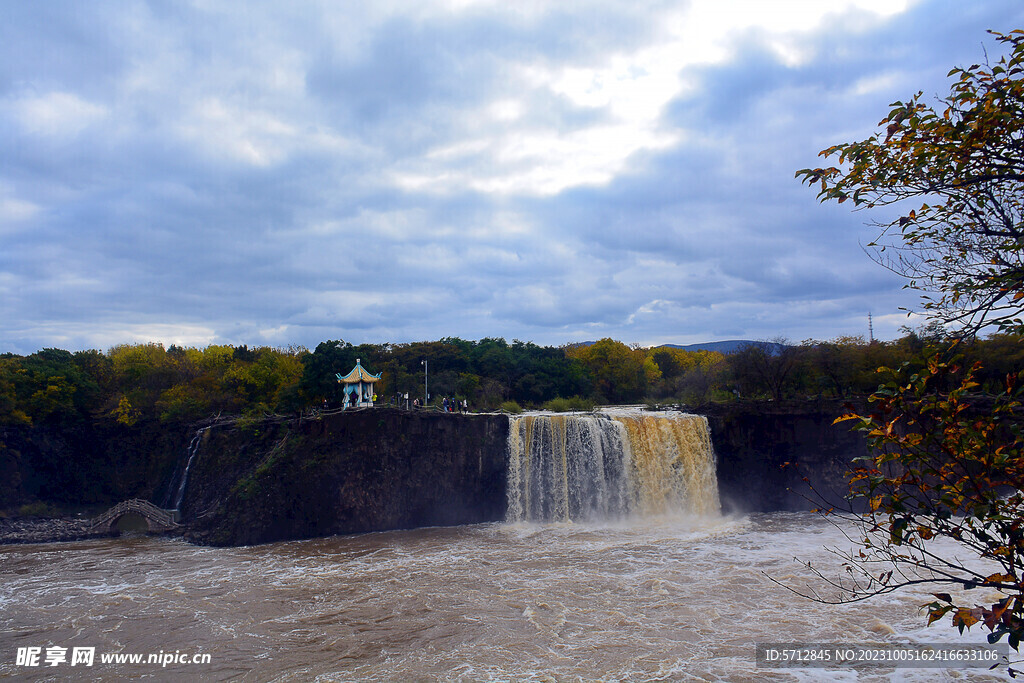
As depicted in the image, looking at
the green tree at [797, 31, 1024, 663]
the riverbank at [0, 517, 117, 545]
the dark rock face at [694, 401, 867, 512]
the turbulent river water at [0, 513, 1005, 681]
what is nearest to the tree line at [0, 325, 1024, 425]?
the dark rock face at [694, 401, 867, 512]

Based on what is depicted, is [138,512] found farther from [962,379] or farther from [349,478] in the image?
[962,379]

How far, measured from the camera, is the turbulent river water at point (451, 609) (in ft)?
34.3

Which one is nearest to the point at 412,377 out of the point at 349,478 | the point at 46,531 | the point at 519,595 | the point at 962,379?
the point at 349,478

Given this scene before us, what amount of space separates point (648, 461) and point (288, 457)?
12.8m

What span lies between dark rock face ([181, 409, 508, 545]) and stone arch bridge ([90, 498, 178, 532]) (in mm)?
1083

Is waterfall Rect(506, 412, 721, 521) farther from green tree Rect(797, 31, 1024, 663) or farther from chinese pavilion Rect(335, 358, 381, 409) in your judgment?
green tree Rect(797, 31, 1024, 663)

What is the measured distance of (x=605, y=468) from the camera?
22.1 meters

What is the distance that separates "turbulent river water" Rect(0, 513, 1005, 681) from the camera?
10445 millimetres

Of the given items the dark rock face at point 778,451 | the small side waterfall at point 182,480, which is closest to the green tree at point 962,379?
the dark rock face at point 778,451

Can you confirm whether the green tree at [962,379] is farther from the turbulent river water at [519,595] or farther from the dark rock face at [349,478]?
the dark rock face at [349,478]

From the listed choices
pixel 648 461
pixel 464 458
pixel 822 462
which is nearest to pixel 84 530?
pixel 464 458

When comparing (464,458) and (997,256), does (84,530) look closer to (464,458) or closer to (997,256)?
(464,458)

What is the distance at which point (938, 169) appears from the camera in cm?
393

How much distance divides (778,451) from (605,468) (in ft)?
23.6
